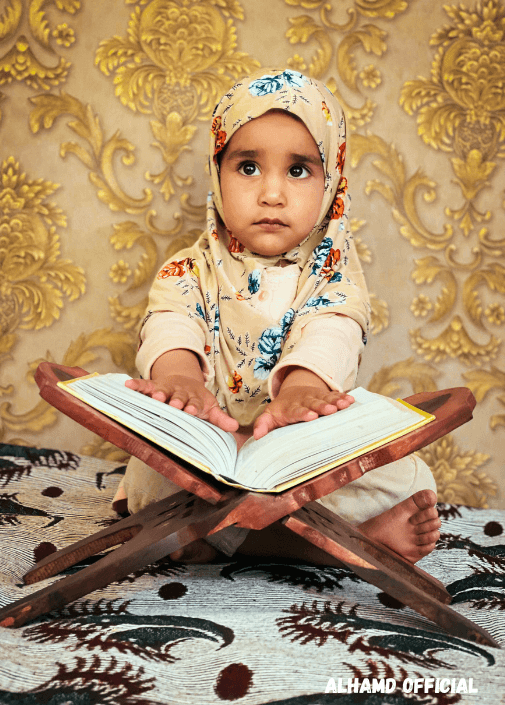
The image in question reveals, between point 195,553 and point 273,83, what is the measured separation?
0.78 m

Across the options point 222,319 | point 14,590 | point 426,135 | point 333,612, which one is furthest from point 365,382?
point 14,590

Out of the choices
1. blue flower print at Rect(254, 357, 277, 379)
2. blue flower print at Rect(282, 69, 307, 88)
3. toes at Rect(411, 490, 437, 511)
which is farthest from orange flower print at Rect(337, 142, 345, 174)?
toes at Rect(411, 490, 437, 511)

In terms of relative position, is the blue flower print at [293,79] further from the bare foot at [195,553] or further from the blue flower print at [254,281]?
the bare foot at [195,553]

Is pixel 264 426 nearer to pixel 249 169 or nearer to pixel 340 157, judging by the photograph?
pixel 249 169

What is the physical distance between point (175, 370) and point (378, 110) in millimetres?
792

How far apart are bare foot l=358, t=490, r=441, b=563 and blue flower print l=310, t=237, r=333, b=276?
1.50 feet

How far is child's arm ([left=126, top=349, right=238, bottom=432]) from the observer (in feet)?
2.60

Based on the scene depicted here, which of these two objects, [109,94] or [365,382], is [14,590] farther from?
[109,94]

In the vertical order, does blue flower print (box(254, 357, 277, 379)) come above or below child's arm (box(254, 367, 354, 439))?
above

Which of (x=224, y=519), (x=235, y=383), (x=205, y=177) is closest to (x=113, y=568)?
(x=224, y=519)

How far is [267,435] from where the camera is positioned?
74 centimetres

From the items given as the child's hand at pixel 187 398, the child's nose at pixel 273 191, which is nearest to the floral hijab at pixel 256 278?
the child's nose at pixel 273 191

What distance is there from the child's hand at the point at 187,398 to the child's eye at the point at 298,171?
45cm

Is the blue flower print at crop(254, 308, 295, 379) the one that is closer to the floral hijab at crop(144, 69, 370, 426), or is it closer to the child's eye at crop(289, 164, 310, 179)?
the floral hijab at crop(144, 69, 370, 426)
